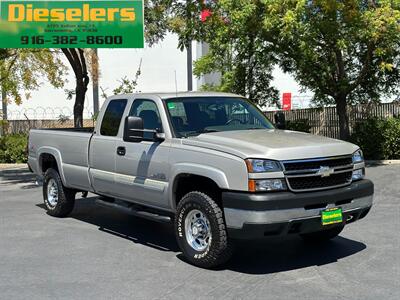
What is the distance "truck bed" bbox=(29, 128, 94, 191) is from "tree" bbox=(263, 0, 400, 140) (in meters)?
6.93

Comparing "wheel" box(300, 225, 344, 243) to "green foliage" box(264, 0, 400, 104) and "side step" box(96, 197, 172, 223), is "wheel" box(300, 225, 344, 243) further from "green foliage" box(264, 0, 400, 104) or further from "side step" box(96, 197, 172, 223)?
"green foliage" box(264, 0, 400, 104)

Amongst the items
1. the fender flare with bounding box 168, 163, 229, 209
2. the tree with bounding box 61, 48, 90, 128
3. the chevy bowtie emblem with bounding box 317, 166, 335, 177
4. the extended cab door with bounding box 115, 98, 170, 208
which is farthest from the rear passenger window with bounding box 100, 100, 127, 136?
the tree with bounding box 61, 48, 90, 128

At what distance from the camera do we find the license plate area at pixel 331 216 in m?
5.85

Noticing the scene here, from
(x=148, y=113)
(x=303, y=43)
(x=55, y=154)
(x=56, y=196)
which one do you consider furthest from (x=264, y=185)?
(x=303, y=43)

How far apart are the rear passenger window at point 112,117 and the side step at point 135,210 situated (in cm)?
96

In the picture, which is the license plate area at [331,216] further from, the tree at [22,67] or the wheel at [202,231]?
the tree at [22,67]

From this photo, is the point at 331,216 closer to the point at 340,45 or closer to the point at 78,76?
the point at 340,45

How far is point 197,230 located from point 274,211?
3.59ft

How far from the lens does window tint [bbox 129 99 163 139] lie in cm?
705

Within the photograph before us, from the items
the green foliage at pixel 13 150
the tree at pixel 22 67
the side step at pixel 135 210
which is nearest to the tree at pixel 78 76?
the tree at pixel 22 67

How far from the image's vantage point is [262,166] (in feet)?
18.5

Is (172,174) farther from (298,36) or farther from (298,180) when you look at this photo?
(298,36)

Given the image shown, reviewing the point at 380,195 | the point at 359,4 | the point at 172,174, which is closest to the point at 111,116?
the point at 172,174

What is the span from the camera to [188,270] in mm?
6133
